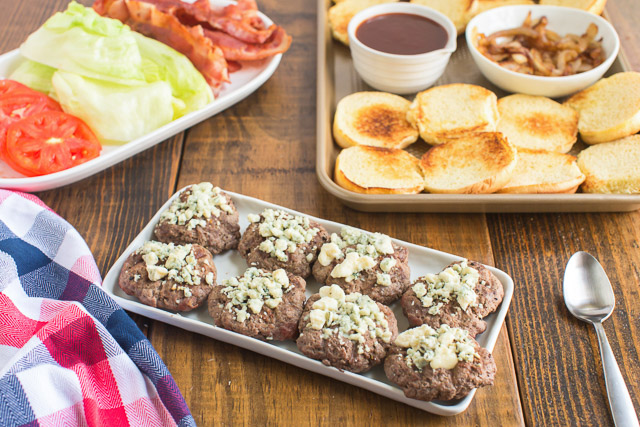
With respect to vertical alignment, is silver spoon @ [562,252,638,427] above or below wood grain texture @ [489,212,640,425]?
above

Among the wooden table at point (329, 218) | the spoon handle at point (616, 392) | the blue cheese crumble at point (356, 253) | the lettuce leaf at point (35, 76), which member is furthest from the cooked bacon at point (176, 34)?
the spoon handle at point (616, 392)

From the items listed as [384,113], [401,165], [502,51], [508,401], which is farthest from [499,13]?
[508,401]

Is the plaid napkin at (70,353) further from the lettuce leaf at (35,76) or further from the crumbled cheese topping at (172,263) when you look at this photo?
the lettuce leaf at (35,76)

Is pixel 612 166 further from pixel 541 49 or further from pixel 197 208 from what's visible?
pixel 197 208

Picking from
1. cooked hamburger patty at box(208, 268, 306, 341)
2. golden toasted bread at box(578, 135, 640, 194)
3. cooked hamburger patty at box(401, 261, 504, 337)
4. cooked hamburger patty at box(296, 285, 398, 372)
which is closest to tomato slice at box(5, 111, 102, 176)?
cooked hamburger patty at box(208, 268, 306, 341)

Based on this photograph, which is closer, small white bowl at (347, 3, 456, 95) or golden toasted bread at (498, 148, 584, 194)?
golden toasted bread at (498, 148, 584, 194)

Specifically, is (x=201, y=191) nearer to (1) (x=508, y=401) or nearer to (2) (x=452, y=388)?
(2) (x=452, y=388)

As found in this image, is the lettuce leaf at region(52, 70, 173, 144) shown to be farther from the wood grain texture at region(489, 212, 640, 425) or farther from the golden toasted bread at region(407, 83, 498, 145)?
the wood grain texture at region(489, 212, 640, 425)

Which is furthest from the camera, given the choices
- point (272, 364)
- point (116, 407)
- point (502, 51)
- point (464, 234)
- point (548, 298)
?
point (502, 51)
